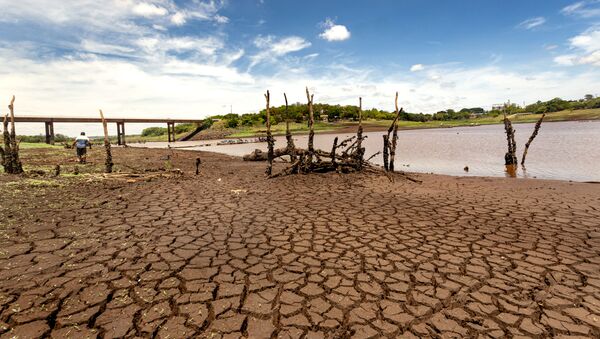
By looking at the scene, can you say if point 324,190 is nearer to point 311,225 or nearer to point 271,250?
point 311,225

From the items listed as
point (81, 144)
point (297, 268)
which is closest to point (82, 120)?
point (81, 144)

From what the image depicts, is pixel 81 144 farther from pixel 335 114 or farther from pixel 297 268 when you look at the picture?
pixel 335 114

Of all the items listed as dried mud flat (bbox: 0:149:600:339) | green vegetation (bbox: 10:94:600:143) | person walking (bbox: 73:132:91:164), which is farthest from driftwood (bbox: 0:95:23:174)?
green vegetation (bbox: 10:94:600:143)

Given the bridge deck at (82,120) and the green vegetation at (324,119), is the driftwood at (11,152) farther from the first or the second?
the green vegetation at (324,119)

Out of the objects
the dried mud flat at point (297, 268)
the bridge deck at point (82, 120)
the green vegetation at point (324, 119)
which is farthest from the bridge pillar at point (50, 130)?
the dried mud flat at point (297, 268)

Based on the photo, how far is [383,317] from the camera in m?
3.71

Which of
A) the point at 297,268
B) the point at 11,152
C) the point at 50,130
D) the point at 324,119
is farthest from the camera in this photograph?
the point at 324,119

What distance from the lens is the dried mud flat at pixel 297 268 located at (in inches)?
142

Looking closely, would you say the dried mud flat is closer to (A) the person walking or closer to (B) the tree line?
(A) the person walking

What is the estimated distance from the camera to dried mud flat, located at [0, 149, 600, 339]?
3.60 m

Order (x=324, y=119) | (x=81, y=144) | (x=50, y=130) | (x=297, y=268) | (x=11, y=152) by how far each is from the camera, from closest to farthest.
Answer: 1. (x=297, y=268)
2. (x=11, y=152)
3. (x=81, y=144)
4. (x=50, y=130)
5. (x=324, y=119)

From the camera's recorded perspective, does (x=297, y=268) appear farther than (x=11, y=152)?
No

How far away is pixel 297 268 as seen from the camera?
5039mm

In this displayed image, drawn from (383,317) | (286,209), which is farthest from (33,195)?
(383,317)
